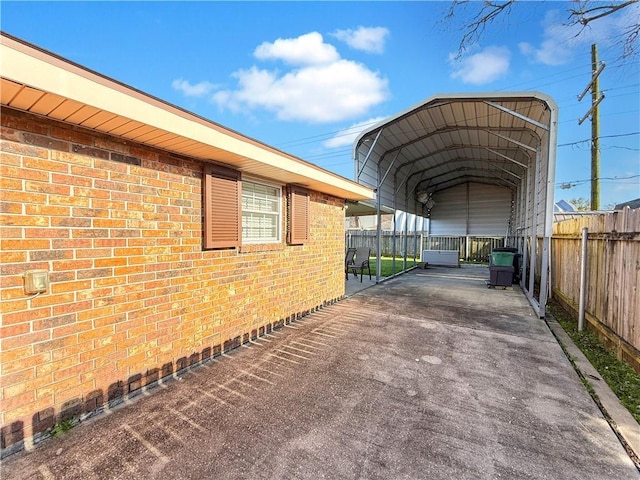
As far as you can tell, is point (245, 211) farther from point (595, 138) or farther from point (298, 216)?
point (595, 138)

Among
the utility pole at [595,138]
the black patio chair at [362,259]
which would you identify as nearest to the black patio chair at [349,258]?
the black patio chair at [362,259]

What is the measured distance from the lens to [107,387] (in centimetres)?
249

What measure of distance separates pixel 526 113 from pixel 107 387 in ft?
28.5

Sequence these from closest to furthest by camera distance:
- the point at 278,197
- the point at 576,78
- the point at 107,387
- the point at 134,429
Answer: the point at 134,429 → the point at 107,387 → the point at 278,197 → the point at 576,78

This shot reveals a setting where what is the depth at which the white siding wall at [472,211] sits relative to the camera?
1669cm

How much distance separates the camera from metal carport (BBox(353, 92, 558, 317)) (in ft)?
19.2

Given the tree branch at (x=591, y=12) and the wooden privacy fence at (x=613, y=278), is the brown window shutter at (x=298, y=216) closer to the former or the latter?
the wooden privacy fence at (x=613, y=278)

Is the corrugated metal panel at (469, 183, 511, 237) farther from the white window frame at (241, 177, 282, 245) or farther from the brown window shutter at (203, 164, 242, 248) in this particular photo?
the brown window shutter at (203, 164, 242, 248)

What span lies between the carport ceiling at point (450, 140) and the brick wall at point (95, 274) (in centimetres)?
574

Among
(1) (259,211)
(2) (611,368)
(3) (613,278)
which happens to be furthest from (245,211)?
(3) (613,278)

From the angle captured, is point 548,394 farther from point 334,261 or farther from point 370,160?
point 370,160

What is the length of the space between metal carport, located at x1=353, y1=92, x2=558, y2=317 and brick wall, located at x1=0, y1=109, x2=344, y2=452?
576cm

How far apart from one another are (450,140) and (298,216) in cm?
698

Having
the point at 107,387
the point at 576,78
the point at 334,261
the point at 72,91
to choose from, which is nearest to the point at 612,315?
the point at 334,261
